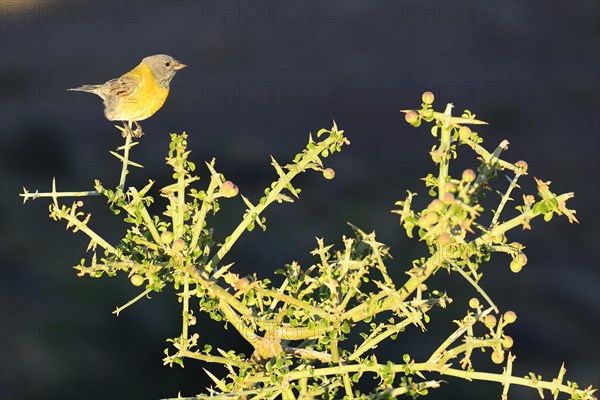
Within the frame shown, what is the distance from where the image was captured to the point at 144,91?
1.50 m

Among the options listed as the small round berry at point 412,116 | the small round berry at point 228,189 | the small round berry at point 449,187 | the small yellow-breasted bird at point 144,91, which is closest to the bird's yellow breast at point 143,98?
the small yellow-breasted bird at point 144,91

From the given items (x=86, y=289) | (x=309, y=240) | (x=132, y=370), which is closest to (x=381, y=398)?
(x=132, y=370)

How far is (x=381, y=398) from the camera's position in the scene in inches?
42.0

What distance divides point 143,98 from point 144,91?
0.02m

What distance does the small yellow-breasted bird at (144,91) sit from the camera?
1.51 m

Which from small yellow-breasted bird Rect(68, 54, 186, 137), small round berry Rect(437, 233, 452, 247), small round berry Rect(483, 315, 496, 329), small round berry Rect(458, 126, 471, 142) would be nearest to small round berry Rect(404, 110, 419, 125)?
small round berry Rect(458, 126, 471, 142)

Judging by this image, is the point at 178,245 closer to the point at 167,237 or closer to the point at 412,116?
the point at 167,237

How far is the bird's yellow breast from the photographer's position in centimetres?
151

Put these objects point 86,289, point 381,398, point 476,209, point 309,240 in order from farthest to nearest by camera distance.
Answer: point 309,240 → point 86,289 → point 381,398 → point 476,209

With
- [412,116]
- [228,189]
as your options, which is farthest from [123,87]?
[412,116]

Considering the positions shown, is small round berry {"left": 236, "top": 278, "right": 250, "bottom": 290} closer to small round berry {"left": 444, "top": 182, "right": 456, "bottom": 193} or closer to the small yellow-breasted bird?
small round berry {"left": 444, "top": 182, "right": 456, "bottom": 193}

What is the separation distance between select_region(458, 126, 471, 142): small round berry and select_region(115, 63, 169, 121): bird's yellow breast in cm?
64

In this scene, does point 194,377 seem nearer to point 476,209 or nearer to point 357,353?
point 357,353

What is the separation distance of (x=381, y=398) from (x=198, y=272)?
0.91 feet
